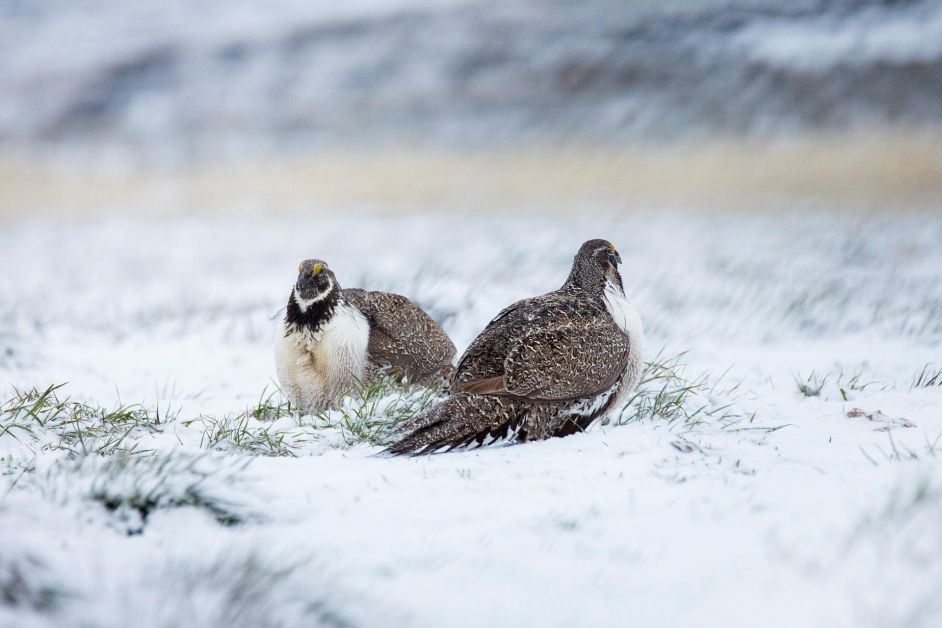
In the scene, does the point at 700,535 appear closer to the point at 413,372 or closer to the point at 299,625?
→ the point at 299,625

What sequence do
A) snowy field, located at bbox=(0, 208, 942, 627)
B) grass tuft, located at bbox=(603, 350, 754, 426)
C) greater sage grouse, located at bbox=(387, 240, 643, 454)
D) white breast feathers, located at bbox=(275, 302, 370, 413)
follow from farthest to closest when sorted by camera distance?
white breast feathers, located at bbox=(275, 302, 370, 413) < grass tuft, located at bbox=(603, 350, 754, 426) < greater sage grouse, located at bbox=(387, 240, 643, 454) < snowy field, located at bbox=(0, 208, 942, 627)

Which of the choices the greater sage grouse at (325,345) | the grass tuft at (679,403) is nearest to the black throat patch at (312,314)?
the greater sage grouse at (325,345)

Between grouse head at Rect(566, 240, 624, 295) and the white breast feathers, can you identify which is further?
the white breast feathers

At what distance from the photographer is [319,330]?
5102mm

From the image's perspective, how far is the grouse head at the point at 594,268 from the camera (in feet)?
16.3

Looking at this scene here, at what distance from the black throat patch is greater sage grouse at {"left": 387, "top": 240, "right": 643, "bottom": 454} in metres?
1.11

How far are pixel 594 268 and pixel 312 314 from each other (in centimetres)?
162

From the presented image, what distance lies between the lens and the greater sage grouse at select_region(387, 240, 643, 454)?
4000mm

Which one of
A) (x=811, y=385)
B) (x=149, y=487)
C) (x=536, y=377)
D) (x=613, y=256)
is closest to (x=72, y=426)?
(x=149, y=487)

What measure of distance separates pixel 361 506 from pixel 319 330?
6.82 ft

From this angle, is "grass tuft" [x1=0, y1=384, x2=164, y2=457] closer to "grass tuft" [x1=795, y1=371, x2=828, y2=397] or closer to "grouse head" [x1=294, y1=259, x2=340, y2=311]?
"grouse head" [x1=294, y1=259, x2=340, y2=311]

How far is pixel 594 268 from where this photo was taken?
5008mm

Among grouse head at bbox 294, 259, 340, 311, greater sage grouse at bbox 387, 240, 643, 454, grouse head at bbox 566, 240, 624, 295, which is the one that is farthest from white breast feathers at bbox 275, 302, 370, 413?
grouse head at bbox 566, 240, 624, 295

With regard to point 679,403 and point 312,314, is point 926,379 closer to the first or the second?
point 679,403
